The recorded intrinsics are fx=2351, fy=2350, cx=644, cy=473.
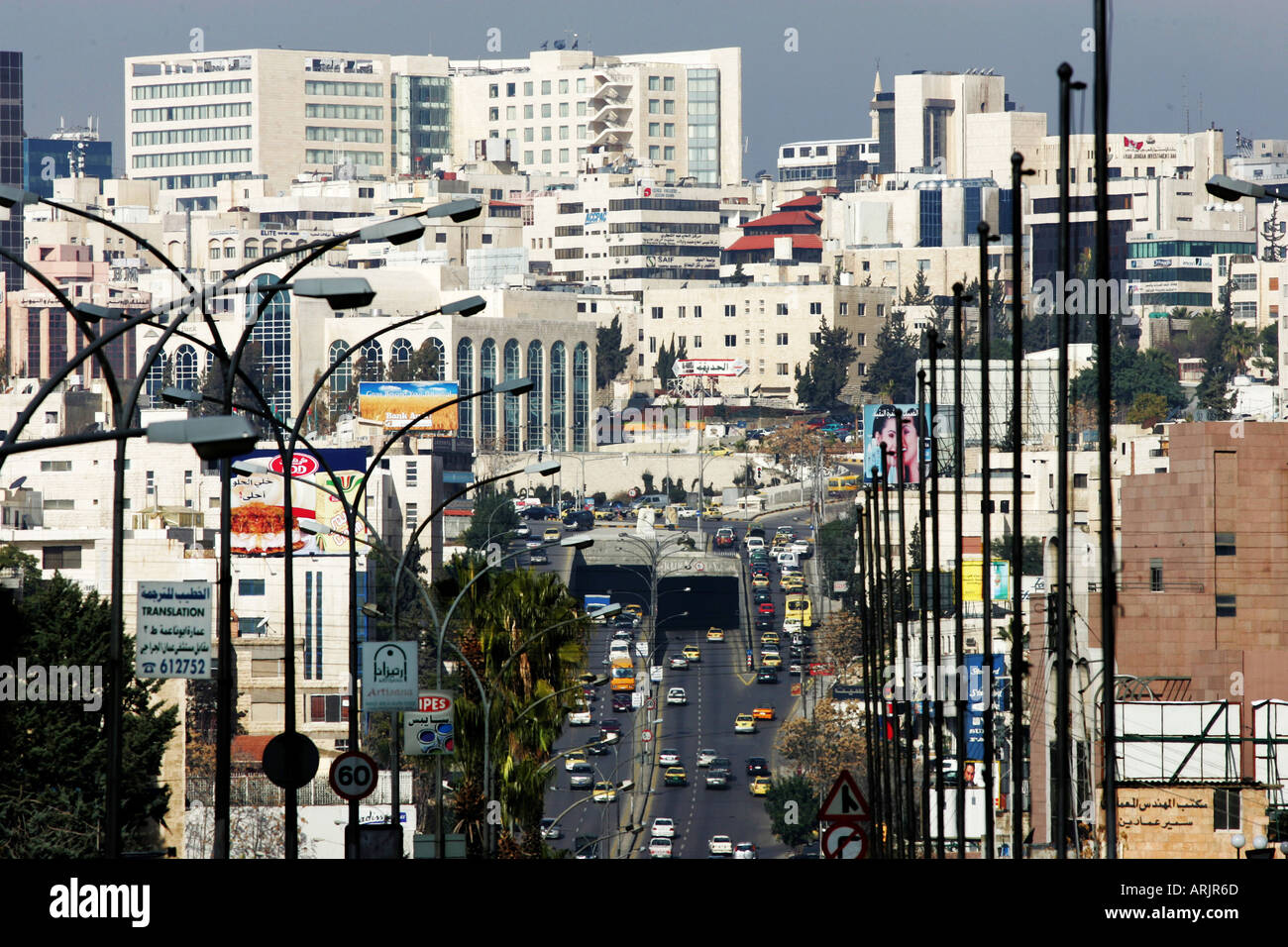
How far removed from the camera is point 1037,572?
128m

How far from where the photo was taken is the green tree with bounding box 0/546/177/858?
58.7 meters

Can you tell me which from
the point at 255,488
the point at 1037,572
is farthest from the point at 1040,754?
the point at 255,488

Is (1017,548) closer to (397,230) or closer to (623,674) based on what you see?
(397,230)

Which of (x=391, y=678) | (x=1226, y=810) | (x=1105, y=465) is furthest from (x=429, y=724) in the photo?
(x=1226, y=810)

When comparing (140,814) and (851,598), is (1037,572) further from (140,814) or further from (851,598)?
(140,814)

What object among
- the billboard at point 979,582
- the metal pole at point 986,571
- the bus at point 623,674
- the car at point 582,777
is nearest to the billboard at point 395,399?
the bus at point 623,674

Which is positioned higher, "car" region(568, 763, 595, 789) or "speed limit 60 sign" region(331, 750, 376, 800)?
"speed limit 60 sign" region(331, 750, 376, 800)

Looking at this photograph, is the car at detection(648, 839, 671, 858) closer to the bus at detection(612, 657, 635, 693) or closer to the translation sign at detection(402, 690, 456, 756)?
the bus at detection(612, 657, 635, 693)

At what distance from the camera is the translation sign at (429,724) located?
38.6m

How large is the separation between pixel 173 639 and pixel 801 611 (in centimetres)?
12195

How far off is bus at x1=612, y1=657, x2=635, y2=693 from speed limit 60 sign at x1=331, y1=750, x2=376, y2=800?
328 feet

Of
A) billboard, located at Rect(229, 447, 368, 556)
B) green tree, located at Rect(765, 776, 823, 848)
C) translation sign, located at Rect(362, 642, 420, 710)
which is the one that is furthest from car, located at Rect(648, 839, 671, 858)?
translation sign, located at Rect(362, 642, 420, 710)
